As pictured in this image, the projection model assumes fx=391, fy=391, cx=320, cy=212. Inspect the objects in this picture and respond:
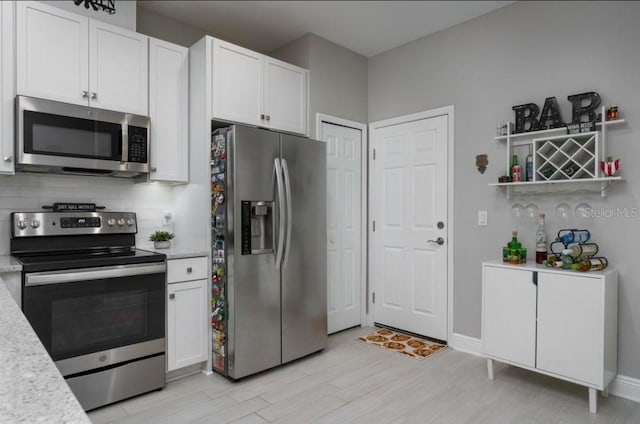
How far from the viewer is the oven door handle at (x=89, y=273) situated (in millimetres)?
2127

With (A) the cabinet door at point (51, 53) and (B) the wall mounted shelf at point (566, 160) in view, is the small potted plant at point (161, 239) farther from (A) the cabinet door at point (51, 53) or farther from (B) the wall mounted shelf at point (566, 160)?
(B) the wall mounted shelf at point (566, 160)

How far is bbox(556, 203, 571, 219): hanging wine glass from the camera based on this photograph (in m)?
2.79

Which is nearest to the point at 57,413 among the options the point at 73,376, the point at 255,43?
the point at 73,376

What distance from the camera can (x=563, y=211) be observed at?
9.23 feet

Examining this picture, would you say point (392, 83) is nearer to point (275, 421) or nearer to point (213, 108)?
point (213, 108)

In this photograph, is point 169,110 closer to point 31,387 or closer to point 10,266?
point 10,266

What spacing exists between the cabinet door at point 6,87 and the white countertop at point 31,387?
2003mm

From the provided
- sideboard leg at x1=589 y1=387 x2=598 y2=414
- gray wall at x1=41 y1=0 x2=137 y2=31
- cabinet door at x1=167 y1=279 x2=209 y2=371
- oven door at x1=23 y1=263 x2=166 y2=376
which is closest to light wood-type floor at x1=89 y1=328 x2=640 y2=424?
sideboard leg at x1=589 y1=387 x2=598 y2=414

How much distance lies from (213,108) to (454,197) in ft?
7.08

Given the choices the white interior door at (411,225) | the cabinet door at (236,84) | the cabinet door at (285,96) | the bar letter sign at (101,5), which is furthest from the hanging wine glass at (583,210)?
the bar letter sign at (101,5)

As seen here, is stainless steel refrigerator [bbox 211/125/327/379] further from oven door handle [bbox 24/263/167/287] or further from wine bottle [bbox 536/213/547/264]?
wine bottle [bbox 536/213/547/264]

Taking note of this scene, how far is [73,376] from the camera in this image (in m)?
2.24

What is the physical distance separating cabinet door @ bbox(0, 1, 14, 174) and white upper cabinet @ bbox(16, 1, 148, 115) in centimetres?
4

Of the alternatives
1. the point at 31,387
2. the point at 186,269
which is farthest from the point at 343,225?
the point at 31,387
